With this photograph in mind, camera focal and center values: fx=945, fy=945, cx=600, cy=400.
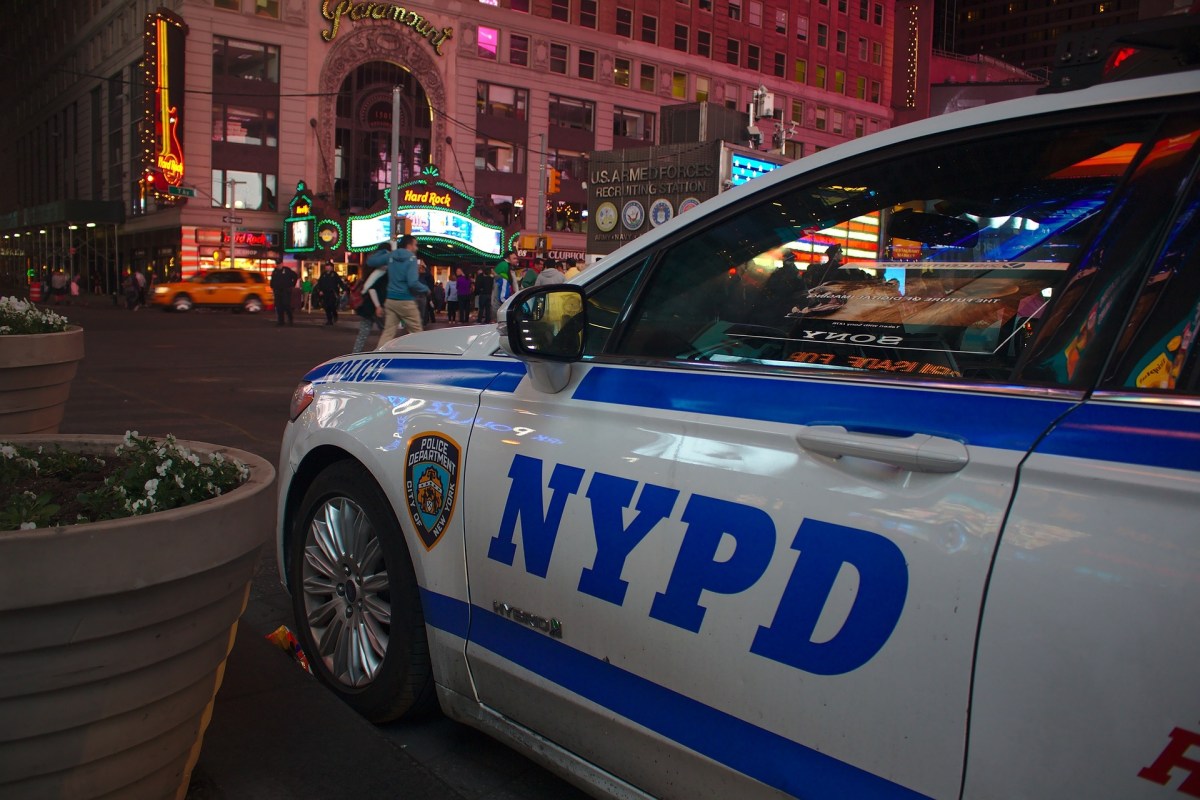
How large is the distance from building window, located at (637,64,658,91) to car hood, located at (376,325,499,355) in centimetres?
5247

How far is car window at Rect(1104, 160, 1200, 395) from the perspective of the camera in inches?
60.7

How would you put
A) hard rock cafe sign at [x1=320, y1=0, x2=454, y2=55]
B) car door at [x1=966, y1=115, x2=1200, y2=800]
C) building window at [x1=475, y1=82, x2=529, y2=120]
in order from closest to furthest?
car door at [x1=966, y1=115, x2=1200, y2=800] < hard rock cafe sign at [x1=320, y1=0, x2=454, y2=55] < building window at [x1=475, y1=82, x2=529, y2=120]

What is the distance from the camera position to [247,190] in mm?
42719

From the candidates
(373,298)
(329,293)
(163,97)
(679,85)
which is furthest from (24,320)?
(679,85)

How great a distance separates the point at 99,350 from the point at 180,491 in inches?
617

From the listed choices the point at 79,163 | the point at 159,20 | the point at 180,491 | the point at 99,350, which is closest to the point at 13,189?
the point at 79,163

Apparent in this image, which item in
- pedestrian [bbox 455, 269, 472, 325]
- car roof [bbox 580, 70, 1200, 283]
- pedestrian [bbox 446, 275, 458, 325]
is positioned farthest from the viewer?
pedestrian [bbox 446, 275, 458, 325]

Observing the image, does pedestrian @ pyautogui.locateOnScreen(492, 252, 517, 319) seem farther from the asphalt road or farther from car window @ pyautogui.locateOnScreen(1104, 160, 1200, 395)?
car window @ pyautogui.locateOnScreen(1104, 160, 1200, 395)

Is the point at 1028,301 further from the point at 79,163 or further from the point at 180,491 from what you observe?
the point at 79,163

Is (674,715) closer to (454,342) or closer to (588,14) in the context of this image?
(454,342)

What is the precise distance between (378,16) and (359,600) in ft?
152

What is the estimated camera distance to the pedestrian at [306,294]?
1480 inches

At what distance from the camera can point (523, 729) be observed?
7.88ft

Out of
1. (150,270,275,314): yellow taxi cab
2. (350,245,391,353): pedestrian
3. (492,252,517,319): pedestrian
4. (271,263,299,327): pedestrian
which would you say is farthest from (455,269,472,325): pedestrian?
(350,245,391,353): pedestrian
